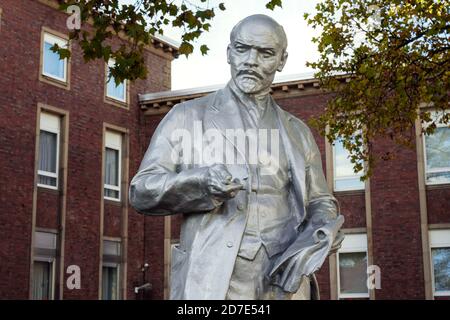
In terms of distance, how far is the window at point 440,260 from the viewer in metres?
24.0

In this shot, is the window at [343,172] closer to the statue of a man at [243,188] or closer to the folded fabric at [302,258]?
the statue of a man at [243,188]

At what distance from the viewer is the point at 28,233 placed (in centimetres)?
2450

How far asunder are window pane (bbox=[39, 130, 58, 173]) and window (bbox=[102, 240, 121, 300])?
3378 mm

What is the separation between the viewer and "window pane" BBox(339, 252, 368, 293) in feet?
82.4

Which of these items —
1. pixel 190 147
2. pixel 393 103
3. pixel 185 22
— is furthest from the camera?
pixel 393 103

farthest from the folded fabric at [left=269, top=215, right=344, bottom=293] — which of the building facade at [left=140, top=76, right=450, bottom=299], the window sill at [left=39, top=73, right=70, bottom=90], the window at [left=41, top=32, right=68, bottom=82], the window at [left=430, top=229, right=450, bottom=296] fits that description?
the window at [left=41, top=32, right=68, bottom=82]

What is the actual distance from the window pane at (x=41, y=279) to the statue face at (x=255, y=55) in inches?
853

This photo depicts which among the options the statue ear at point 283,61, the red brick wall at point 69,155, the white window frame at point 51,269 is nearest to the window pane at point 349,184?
the red brick wall at point 69,155

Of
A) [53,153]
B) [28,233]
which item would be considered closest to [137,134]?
[53,153]

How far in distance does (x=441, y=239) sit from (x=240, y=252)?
70.2ft

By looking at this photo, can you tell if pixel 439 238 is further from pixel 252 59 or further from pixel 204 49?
pixel 252 59

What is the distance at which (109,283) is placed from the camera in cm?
2797

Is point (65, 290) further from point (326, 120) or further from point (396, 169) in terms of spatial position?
point (326, 120)

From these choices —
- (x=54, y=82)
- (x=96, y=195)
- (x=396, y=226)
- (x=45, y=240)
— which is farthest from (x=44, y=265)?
(x=396, y=226)
